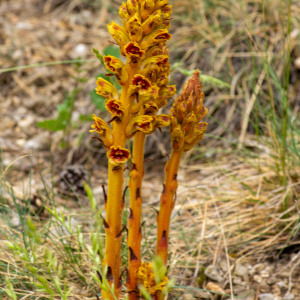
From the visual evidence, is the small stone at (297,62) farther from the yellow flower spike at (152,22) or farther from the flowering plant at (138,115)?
the yellow flower spike at (152,22)

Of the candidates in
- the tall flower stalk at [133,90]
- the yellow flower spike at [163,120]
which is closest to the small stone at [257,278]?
the tall flower stalk at [133,90]

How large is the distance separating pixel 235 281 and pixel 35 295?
101cm

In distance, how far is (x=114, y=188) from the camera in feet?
4.77

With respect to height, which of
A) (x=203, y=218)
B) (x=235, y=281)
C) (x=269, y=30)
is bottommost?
(x=235, y=281)

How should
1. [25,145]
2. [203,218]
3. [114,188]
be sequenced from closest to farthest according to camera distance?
[114,188], [203,218], [25,145]

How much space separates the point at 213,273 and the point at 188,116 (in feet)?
3.41

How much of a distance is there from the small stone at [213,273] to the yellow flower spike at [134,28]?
4.39 ft

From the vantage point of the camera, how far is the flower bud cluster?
152 cm

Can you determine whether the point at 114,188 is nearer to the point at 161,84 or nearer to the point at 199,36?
the point at 161,84

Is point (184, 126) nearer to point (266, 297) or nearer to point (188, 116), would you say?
point (188, 116)

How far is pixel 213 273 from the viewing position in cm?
220

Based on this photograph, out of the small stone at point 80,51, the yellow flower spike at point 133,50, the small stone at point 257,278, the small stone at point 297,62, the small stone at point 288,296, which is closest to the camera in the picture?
the yellow flower spike at point 133,50

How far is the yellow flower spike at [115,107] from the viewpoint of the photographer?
1.36 meters

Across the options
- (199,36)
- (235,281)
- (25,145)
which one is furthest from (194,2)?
(235,281)
